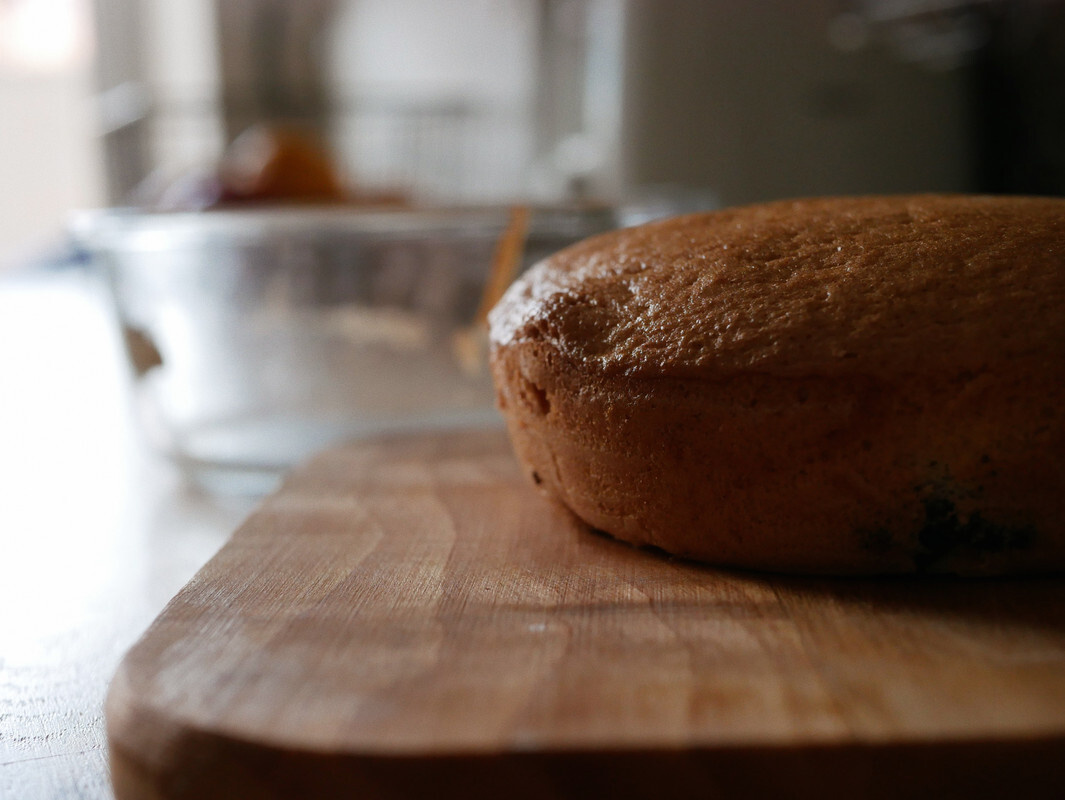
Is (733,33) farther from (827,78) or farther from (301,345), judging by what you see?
(301,345)

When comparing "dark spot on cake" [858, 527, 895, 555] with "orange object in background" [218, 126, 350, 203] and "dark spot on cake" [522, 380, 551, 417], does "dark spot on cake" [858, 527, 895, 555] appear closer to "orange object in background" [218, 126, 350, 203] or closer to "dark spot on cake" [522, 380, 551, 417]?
"dark spot on cake" [522, 380, 551, 417]

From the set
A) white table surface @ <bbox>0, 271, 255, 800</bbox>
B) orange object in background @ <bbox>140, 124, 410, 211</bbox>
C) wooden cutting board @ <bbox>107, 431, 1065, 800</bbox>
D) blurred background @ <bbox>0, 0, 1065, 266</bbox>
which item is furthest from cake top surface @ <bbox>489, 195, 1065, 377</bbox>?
orange object in background @ <bbox>140, 124, 410, 211</bbox>

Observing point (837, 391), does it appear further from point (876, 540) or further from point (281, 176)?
point (281, 176)

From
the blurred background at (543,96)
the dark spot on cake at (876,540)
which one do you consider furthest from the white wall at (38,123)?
the dark spot on cake at (876,540)

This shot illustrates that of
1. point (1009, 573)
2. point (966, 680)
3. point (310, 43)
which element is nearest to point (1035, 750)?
point (966, 680)

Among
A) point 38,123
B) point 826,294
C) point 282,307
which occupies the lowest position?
point 38,123

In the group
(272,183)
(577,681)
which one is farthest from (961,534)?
(272,183)
